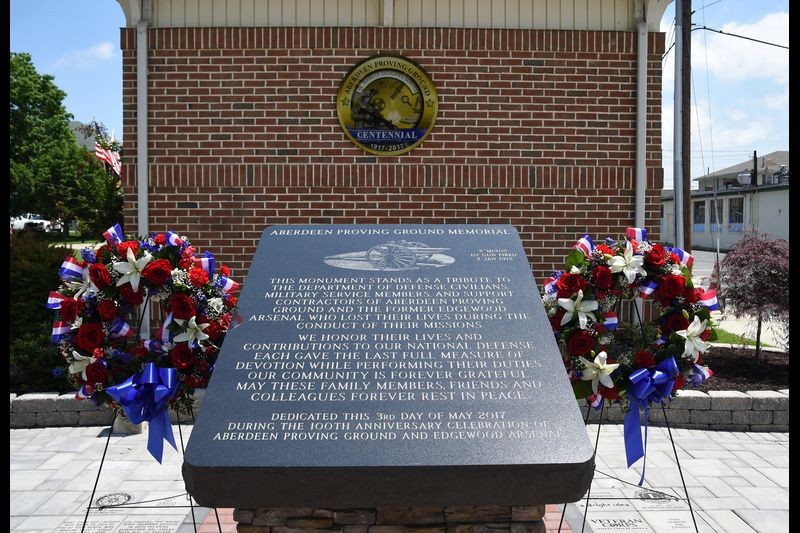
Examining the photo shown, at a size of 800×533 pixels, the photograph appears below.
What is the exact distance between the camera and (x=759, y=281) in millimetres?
7379

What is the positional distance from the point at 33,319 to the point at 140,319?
334 centimetres

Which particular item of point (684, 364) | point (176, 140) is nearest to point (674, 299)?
point (684, 364)

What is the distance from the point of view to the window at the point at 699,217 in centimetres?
5042

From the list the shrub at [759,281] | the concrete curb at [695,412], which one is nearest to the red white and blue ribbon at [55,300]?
the concrete curb at [695,412]

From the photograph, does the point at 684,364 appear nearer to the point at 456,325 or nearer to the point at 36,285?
the point at 456,325

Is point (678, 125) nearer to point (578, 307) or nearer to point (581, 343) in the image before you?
point (578, 307)

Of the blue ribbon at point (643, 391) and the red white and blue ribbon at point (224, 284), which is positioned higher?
the red white and blue ribbon at point (224, 284)

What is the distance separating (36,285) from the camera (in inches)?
263

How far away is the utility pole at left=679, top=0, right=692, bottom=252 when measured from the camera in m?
10.4

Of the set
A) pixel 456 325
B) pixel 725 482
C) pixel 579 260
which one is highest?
pixel 579 260

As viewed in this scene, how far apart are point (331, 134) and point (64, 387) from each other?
3253mm

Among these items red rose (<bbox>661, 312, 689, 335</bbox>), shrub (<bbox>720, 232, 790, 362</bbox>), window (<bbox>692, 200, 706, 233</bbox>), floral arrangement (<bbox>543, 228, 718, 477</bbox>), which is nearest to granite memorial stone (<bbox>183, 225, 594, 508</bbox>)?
floral arrangement (<bbox>543, 228, 718, 477</bbox>)

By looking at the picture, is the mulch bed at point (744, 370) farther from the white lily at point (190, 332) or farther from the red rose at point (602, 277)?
the white lily at point (190, 332)

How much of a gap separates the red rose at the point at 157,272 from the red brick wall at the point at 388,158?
280 centimetres
